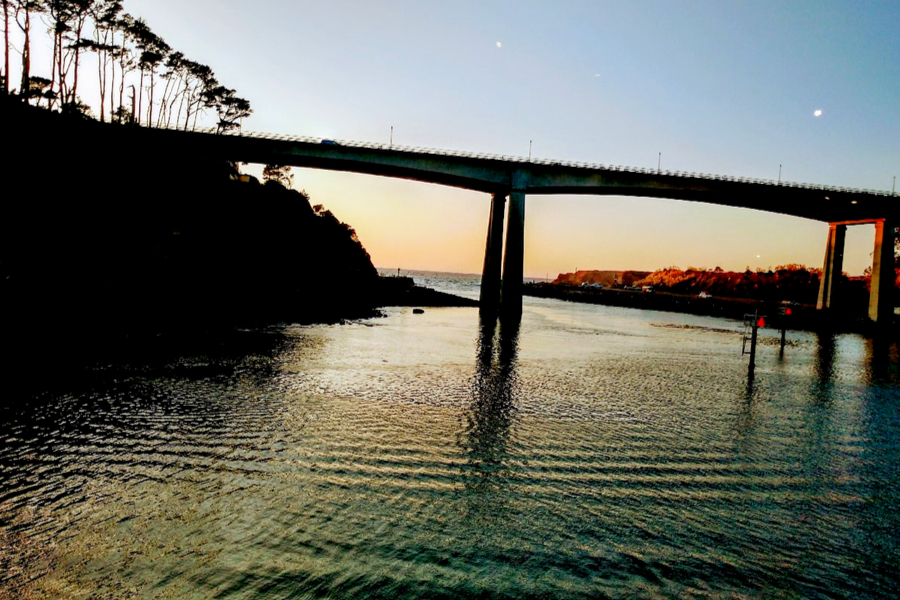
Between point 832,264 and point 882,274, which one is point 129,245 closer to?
point 882,274

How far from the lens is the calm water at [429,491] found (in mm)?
6059

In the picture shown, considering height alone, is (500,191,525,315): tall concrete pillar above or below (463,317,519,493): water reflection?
above

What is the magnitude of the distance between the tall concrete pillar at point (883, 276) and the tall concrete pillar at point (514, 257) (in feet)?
143

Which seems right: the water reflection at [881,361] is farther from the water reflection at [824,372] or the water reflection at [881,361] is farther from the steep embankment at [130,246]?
the steep embankment at [130,246]

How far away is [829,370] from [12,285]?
37.7 meters

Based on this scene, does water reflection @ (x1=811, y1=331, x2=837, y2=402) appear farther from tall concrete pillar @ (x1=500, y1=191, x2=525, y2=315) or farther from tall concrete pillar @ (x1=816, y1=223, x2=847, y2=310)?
tall concrete pillar @ (x1=816, y1=223, x2=847, y2=310)

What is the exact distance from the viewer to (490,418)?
44.3ft

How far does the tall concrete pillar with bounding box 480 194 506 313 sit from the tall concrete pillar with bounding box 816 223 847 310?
46679 mm

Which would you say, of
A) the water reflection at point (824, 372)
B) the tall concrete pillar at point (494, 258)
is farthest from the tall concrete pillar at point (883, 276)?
the tall concrete pillar at point (494, 258)

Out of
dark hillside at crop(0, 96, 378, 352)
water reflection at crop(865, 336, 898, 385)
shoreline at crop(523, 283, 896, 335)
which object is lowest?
water reflection at crop(865, 336, 898, 385)

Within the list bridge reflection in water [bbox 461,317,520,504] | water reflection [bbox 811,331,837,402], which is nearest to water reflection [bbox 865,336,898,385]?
water reflection [bbox 811,331,837,402]

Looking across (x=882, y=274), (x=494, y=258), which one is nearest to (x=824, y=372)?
(x=494, y=258)

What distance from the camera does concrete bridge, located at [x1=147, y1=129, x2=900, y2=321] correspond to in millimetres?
57812

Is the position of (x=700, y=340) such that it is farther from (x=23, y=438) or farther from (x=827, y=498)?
(x=23, y=438)
